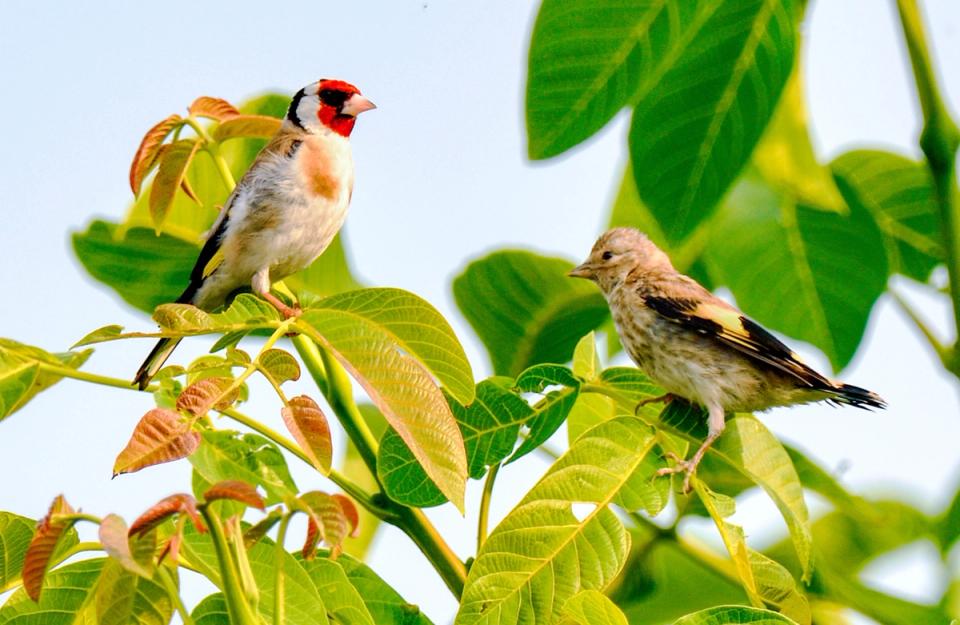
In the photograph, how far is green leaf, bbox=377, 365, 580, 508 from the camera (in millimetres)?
2514

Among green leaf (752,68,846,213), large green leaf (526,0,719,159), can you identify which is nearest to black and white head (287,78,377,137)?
green leaf (752,68,846,213)

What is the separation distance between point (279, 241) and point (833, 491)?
1715 millimetres

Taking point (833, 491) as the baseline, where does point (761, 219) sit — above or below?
above

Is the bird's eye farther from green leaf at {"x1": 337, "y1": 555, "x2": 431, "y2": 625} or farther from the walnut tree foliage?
green leaf at {"x1": 337, "y1": 555, "x2": 431, "y2": 625}

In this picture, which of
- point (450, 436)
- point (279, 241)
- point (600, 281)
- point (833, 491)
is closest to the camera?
point (450, 436)

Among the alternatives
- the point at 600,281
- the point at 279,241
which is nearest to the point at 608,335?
the point at 600,281

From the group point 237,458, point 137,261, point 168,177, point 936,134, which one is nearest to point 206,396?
point 237,458

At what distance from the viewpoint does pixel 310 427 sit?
2135mm

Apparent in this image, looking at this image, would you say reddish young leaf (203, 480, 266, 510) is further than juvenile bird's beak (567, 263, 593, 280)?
No

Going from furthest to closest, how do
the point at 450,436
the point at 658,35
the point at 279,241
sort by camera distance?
the point at 279,241, the point at 658,35, the point at 450,436

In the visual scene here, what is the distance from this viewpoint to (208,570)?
2322mm

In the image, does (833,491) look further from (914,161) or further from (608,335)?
(608,335)

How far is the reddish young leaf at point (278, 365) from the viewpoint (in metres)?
2.22

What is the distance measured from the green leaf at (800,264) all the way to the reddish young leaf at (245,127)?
1246 mm
